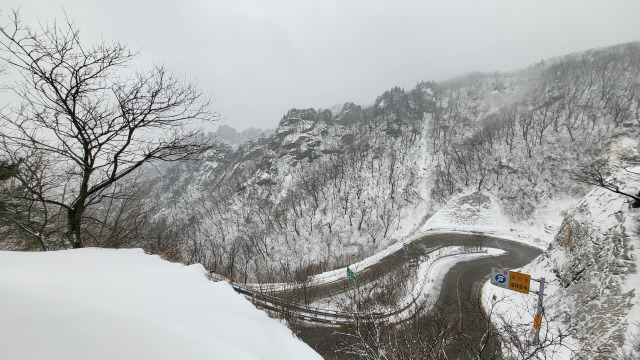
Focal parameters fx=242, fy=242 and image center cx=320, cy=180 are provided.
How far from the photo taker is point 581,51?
98562 mm

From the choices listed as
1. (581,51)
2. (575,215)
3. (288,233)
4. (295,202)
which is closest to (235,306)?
(575,215)

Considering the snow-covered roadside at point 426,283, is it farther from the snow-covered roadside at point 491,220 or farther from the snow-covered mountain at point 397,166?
the snow-covered mountain at point 397,166

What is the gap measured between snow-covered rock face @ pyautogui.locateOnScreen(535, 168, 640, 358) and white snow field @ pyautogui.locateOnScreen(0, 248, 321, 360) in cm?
1470

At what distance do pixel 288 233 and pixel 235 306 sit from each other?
5211 centimetres

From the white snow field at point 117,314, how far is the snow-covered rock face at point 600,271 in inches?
579

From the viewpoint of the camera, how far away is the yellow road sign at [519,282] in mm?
10669

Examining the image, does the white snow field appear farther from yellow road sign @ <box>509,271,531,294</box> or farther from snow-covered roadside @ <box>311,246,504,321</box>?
snow-covered roadside @ <box>311,246,504,321</box>

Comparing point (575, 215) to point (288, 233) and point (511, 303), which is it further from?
point (288, 233)

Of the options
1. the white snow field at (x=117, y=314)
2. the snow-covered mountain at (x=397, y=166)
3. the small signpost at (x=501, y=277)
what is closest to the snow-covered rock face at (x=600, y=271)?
the small signpost at (x=501, y=277)

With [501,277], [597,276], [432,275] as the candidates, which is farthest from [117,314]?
[432,275]

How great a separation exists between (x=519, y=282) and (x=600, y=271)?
6893 millimetres

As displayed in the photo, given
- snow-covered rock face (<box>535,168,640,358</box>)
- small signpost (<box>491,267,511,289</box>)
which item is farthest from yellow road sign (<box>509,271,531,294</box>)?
snow-covered rock face (<box>535,168,640,358</box>)

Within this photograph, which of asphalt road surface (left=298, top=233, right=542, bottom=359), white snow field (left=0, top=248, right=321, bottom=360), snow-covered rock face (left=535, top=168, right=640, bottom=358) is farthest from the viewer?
asphalt road surface (left=298, top=233, right=542, bottom=359)

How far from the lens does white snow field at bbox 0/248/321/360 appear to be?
1.49 m
